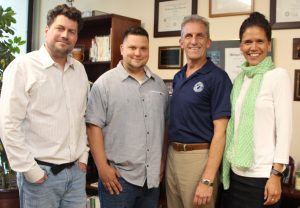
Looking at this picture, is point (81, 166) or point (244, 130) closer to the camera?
point (244, 130)

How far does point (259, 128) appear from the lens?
1786mm

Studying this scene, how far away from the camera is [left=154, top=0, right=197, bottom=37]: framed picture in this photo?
3.15 metres

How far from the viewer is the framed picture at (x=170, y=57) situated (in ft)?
10.4

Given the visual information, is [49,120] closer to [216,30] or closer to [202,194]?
[202,194]

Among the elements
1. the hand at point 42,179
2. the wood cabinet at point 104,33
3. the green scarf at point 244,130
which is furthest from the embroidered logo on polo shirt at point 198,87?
the wood cabinet at point 104,33

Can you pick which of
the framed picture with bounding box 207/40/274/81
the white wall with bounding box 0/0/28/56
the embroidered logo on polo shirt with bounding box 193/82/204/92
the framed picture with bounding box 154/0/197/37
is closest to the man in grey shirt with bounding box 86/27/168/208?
the embroidered logo on polo shirt with bounding box 193/82/204/92

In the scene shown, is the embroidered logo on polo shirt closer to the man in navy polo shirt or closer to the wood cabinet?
the man in navy polo shirt

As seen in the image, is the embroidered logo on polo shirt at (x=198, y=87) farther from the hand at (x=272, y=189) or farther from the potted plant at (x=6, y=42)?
the potted plant at (x=6, y=42)

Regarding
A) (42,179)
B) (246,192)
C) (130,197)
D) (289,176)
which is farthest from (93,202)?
(246,192)

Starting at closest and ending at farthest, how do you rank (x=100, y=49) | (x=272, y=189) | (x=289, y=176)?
1. (x=272, y=189)
2. (x=289, y=176)
3. (x=100, y=49)

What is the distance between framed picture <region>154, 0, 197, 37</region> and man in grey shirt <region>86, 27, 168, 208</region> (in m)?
1.18

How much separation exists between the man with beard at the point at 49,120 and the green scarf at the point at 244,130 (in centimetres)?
76

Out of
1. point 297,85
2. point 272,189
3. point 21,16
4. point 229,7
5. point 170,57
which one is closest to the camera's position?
point 272,189

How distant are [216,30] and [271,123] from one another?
1.43m
